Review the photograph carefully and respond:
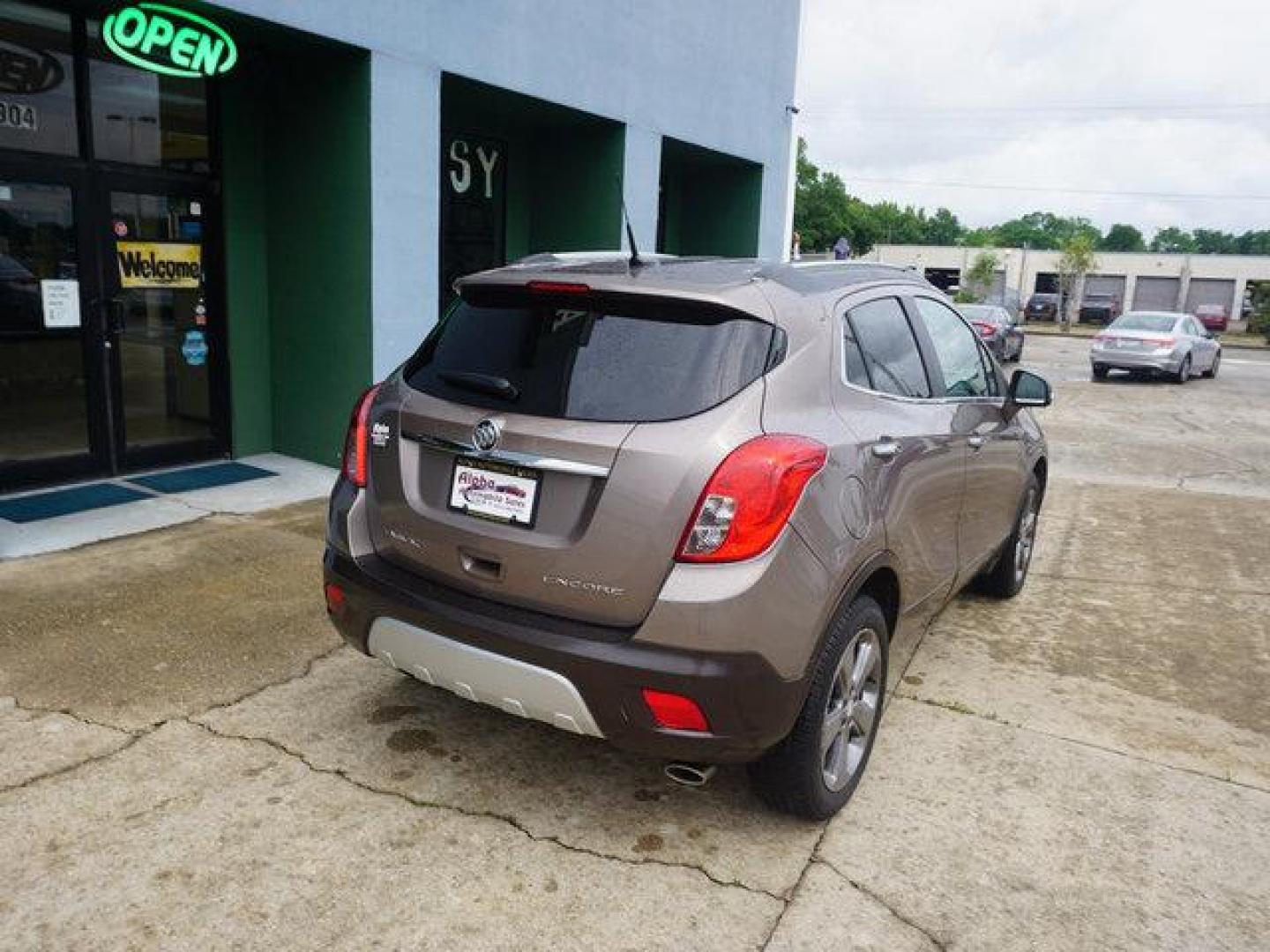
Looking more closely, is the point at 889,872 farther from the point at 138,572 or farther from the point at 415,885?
the point at 138,572

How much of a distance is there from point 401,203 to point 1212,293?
6876 cm

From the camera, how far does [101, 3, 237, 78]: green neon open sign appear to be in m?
6.09

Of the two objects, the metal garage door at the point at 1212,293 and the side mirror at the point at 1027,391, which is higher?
the metal garage door at the point at 1212,293

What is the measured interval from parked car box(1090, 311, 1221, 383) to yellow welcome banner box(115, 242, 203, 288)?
706 inches

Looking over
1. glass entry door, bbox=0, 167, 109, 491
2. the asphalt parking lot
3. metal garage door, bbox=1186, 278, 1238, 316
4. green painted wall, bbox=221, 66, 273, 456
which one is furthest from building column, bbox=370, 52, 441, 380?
metal garage door, bbox=1186, 278, 1238, 316

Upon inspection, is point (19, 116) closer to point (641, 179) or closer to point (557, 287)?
point (557, 287)

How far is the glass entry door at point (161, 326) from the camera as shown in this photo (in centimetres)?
693

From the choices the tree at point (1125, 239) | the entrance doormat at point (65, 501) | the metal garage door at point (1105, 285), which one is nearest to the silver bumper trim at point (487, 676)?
the entrance doormat at point (65, 501)

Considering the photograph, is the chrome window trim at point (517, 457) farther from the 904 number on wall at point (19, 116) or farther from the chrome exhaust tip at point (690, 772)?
the 904 number on wall at point (19, 116)

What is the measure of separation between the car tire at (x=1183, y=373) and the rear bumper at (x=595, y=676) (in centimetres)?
2028

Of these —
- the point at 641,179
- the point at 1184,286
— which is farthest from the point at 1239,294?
the point at 641,179

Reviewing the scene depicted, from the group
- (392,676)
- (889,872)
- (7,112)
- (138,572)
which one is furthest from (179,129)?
(889,872)

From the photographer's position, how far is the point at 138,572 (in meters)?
5.21

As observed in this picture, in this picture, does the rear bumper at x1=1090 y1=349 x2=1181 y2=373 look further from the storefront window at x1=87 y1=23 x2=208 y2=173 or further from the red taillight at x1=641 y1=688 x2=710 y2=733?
the red taillight at x1=641 y1=688 x2=710 y2=733
